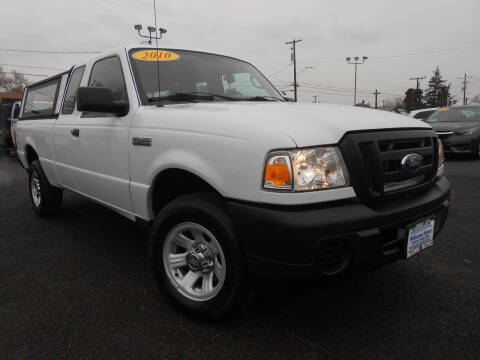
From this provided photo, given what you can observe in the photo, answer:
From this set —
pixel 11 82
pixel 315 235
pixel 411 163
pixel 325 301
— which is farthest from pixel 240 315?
pixel 11 82

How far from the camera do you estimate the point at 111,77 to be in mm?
2951

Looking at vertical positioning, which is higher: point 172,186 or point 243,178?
point 243,178

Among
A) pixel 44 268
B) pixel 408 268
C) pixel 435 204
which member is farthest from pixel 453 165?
pixel 44 268

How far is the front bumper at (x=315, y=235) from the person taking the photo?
161 centimetres

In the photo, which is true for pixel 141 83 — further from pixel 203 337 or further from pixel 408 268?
pixel 408 268

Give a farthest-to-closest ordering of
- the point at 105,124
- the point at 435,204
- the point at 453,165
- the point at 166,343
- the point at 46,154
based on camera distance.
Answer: the point at 453,165 < the point at 46,154 < the point at 105,124 < the point at 435,204 < the point at 166,343

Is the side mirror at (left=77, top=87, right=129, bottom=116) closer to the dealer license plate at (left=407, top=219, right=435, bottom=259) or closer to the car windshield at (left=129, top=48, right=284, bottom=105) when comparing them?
the car windshield at (left=129, top=48, right=284, bottom=105)

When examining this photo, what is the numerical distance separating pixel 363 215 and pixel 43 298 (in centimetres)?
222

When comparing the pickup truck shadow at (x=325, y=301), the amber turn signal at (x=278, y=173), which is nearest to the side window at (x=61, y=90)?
the pickup truck shadow at (x=325, y=301)

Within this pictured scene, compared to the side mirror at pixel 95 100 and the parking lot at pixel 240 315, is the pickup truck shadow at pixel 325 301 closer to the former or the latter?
the parking lot at pixel 240 315

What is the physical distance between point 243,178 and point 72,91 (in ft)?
8.85

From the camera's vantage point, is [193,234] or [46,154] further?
[46,154]

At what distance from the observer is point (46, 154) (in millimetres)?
4055

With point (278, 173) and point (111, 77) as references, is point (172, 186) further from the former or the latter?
point (111, 77)
